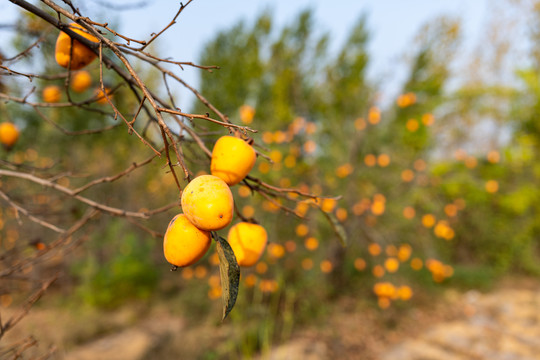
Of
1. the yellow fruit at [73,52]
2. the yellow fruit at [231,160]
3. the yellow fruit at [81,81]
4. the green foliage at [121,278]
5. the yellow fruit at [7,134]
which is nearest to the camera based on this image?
the yellow fruit at [231,160]

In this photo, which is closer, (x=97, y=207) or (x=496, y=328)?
(x=97, y=207)

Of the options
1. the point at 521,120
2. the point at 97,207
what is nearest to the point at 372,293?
the point at 97,207

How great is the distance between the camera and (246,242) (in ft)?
2.18

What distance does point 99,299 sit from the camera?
3738 millimetres

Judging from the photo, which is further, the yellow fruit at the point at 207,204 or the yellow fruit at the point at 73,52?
the yellow fruit at the point at 73,52

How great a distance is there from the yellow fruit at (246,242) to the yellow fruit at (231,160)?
130 mm

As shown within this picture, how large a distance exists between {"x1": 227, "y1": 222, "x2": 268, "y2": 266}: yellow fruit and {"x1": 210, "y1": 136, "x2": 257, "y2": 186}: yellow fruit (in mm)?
130

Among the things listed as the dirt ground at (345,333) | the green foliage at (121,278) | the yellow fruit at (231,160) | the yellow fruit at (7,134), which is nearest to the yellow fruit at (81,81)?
the yellow fruit at (7,134)

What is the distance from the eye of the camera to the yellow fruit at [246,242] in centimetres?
66

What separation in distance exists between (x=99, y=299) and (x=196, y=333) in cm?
154

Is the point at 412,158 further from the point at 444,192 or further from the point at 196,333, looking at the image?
the point at 196,333

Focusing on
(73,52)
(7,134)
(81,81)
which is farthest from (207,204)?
(7,134)

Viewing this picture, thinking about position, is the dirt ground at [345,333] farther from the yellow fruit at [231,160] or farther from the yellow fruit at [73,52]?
the yellow fruit at [73,52]

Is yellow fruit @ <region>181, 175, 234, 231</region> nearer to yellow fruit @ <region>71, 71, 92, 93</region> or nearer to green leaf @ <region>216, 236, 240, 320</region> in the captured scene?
green leaf @ <region>216, 236, 240, 320</region>
